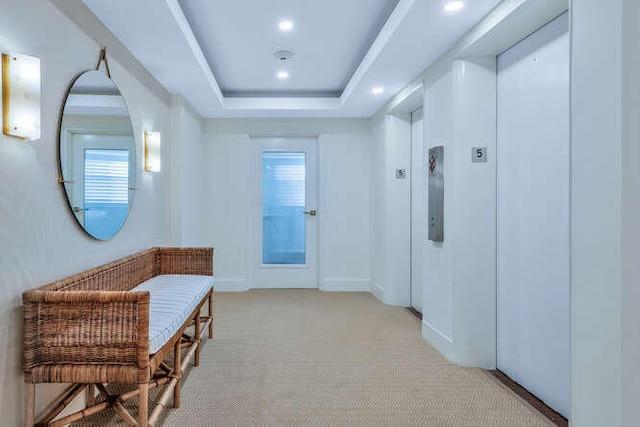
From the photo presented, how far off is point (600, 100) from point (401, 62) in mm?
1910

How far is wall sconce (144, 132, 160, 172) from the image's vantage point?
305 centimetres

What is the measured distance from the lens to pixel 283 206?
5191 mm

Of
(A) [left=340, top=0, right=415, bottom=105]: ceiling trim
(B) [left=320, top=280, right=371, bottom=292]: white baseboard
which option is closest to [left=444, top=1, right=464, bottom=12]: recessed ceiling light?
(A) [left=340, top=0, right=415, bottom=105]: ceiling trim

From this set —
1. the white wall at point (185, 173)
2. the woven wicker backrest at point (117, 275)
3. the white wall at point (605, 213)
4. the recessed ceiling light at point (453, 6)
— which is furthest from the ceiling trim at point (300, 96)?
the woven wicker backrest at point (117, 275)

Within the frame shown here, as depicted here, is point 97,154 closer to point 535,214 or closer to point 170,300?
point 170,300

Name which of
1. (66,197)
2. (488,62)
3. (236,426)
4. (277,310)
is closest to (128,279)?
(66,197)

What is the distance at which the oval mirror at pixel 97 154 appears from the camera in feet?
6.57

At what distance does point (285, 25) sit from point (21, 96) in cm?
194

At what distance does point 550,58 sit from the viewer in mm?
2119

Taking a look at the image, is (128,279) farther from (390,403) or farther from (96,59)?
(390,403)

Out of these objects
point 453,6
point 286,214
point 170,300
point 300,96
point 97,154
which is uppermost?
point 300,96

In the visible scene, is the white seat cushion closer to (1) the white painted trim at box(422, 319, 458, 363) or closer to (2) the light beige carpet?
(2) the light beige carpet

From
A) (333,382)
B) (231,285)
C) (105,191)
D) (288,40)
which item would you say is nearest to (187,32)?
(288,40)

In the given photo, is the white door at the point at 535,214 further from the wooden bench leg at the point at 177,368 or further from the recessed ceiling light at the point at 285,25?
the wooden bench leg at the point at 177,368
